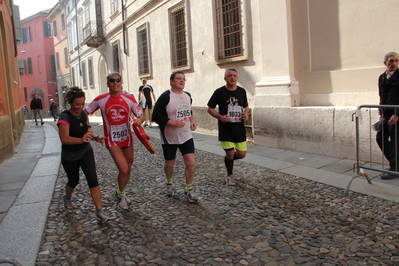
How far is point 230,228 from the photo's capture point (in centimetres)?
359

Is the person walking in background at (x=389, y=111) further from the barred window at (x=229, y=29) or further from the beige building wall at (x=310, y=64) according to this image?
the barred window at (x=229, y=29)

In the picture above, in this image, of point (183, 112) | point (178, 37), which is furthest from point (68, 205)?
point (178, 37)

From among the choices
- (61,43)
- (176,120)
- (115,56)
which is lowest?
(176,120)

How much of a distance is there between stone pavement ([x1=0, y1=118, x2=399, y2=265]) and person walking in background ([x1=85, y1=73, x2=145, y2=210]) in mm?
596

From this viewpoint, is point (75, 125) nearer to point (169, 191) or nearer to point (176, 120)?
point (176, 120)

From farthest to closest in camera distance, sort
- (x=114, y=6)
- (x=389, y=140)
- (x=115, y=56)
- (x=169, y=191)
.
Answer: (x=115, y=56), (x=114, y=6), (x=389, y=140), (x=169, y=191)

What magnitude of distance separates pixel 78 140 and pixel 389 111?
411 centimetres

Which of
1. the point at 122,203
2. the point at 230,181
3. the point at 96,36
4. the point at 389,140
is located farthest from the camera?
the point at 96,36

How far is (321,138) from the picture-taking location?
6.96m

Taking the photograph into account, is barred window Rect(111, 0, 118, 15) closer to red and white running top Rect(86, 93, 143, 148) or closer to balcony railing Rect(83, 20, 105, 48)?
balcony railing Rect(83, 20, 105, 48)

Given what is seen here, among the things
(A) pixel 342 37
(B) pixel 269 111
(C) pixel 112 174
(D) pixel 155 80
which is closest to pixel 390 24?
(A) pixel 342 37

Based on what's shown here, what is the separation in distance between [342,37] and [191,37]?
19.1ft

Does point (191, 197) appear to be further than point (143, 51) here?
No

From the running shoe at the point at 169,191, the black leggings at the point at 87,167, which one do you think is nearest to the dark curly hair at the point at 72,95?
the black leggings at the point at 87,167
